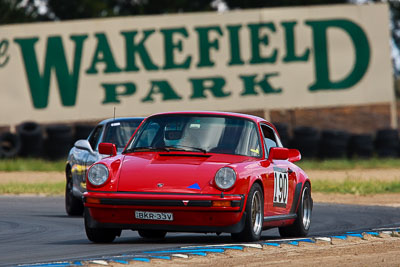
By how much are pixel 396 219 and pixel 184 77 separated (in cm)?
2052

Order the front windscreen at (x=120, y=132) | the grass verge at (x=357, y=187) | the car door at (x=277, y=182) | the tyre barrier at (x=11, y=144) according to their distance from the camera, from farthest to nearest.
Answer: the tyre barrier at (x=11, y=144)
the grass verge at (x=357, y=187)
the front windscreen at (x=120, y=132)
the car door at (x=277, y=182)

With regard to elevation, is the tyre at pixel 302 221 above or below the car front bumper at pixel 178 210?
below

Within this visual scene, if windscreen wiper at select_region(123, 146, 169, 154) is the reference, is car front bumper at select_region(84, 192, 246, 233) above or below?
below

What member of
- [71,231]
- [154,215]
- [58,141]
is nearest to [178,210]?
[154,215]

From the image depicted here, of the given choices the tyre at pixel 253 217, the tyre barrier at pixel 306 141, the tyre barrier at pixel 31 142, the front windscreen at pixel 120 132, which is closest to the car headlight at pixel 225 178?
the tyre at pixel 253 217

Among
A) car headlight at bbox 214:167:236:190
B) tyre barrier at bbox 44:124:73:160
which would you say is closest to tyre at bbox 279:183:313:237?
car headlight at bbox 214:167:236:190

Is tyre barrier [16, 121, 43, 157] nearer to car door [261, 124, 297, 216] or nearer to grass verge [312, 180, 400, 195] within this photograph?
grass verge [312, 180, 400, 195]

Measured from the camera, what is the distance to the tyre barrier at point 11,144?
30906mm

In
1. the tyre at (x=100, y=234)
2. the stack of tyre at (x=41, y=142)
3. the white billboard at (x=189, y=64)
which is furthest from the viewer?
the white billboard at (x=189, y=64)

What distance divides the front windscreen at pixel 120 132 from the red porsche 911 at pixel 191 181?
4.19m

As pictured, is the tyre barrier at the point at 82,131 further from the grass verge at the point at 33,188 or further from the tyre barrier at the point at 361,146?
the tyre barrier at the point at 361,146

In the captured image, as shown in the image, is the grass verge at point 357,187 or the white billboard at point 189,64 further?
the white billboard at point 189,64

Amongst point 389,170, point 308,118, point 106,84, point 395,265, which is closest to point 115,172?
point 395,265

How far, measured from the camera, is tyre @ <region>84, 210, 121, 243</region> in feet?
34.3
